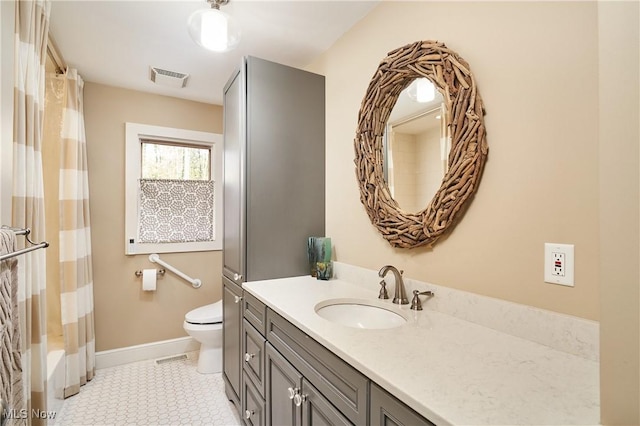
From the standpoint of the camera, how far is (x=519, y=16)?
1.01 meters

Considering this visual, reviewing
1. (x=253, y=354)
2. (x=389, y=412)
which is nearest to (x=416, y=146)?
(x=389, y=412)

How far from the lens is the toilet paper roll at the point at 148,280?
2695 mm

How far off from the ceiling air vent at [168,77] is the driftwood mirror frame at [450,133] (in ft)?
5.31

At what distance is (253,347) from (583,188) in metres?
1.53

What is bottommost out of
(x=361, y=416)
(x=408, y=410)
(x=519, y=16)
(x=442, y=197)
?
(x=361, y=416)

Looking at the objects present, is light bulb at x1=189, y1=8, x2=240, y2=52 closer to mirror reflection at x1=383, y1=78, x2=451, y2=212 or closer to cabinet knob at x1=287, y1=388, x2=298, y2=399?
mirror reflection at x1=383, y1=78, x2=451, y2=212

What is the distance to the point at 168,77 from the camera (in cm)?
242

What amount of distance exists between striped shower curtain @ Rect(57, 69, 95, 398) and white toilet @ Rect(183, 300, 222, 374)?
29.2 inches

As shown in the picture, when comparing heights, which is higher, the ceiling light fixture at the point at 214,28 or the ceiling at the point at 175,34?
the ceiling at the point at 175,34

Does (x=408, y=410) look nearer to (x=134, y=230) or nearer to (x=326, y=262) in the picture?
(x=326, y=262)

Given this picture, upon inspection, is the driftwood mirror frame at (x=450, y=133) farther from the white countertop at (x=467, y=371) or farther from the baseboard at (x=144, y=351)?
the baseboard at (x=144, y=351)

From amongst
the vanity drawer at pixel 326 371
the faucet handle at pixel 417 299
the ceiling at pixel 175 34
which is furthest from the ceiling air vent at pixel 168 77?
the faucet handle at pixel 417 299

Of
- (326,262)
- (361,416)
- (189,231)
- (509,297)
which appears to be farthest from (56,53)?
(509,297)

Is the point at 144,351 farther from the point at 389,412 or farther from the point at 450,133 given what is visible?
the point at 450,133
